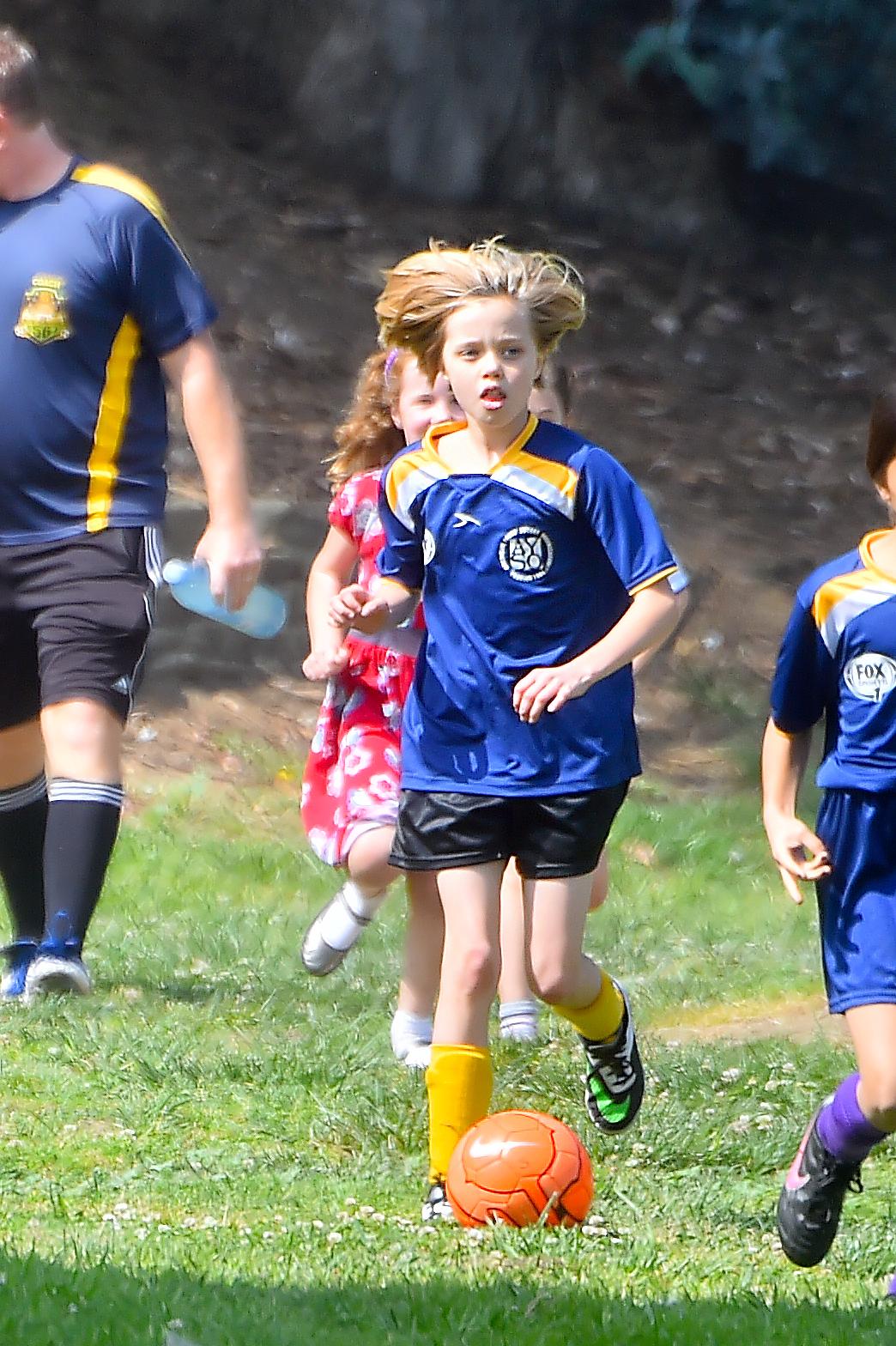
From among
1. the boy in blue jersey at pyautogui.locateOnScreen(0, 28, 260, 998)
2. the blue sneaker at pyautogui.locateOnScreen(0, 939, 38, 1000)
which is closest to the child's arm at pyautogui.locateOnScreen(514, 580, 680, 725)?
the boy in blue jersey at pyautogui.locateOnScreen(0, 28, 260, 998)

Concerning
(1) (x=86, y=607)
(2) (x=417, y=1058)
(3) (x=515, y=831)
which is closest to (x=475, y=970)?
(3) (x=515, y=831)

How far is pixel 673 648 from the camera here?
12.6 meters

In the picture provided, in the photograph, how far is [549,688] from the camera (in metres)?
4.60

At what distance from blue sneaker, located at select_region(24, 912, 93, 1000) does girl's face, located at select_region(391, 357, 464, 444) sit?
5.27ft

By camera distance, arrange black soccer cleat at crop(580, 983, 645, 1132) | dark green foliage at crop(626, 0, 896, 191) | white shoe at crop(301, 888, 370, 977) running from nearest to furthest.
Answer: black soccer cleat at crop(580, 983, 645, 1132), white shoe at crop(301, 888, 370, 977), dark green foliage at crop(626, 0, 896, 191)

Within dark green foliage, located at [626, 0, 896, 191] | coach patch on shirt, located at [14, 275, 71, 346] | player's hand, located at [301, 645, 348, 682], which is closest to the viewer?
player's hand, located at [301, 645, 348, 682]

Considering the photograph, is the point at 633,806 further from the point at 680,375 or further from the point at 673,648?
the point at 680,375

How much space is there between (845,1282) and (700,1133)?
0.97 m

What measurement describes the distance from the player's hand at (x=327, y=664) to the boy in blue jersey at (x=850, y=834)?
1.27 m

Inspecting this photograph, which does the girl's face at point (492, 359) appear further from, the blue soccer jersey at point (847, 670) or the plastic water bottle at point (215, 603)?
the plastic water bottle at point (215, 603)

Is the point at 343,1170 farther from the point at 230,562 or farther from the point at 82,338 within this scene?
the point at 82,338

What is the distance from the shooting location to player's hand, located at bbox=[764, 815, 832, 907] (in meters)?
4.20

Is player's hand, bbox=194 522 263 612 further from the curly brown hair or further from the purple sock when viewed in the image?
the purple sock

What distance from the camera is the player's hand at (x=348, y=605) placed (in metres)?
4.89
